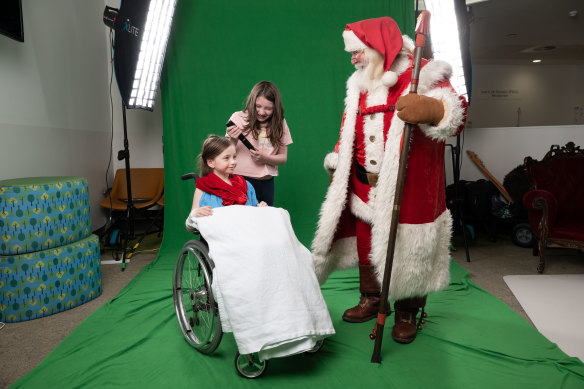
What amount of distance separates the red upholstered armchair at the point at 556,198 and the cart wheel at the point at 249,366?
2388 mm

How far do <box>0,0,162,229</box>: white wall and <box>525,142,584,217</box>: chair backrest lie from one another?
357cm

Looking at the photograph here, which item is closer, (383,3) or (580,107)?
(383,3)

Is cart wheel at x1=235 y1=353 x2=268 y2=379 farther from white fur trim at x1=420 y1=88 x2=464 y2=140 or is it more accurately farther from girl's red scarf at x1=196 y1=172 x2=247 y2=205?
white fur trim at x1=420 y1=88 x2=464 y2=140

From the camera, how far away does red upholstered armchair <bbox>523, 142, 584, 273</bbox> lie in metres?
2.86

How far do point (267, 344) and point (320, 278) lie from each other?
2.02 ft

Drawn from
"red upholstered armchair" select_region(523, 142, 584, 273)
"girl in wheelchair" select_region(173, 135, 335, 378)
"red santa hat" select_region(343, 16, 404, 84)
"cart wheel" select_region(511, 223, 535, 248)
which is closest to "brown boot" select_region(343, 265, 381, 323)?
"girl in wheelchair" select_region(173, 135, 335, 378)

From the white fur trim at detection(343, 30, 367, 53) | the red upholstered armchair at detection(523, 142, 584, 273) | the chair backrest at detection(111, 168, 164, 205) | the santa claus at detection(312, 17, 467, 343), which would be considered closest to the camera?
the santa claus at detection(312, 17, 467, 343)

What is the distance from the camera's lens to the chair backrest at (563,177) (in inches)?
122

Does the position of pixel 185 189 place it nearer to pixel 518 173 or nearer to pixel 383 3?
pixel 383 3

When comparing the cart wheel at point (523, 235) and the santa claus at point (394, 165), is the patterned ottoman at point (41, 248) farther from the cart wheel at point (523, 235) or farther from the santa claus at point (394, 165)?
the cart wheel at point (523, 235)

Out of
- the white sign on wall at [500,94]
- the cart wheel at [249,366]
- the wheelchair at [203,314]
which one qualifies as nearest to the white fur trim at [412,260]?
the wheelchair at [203,314]

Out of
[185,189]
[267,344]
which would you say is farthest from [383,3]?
[267,344]

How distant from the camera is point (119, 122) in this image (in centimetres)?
409

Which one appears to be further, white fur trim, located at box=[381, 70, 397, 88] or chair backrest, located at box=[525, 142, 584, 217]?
chair backrest, located at box=[525, 142, 584, 217]
